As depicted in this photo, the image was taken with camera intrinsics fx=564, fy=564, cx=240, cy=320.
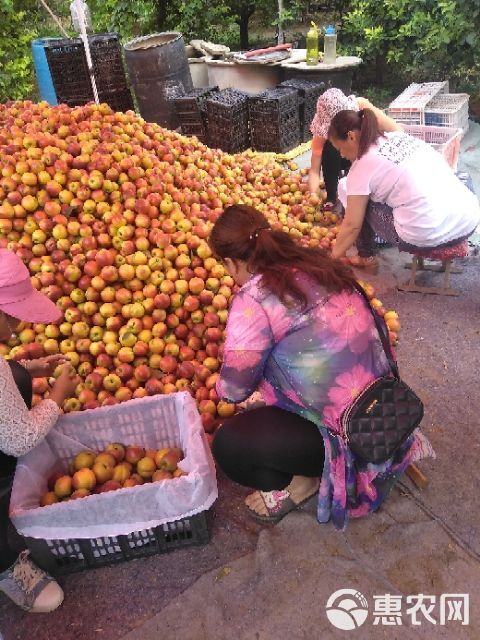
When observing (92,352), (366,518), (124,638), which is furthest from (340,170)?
A: (124,638)

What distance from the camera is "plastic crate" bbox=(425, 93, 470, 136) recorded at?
6.11 meters

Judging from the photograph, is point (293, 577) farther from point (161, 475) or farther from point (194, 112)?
point (194, 112)

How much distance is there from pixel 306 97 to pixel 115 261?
4.74 meters

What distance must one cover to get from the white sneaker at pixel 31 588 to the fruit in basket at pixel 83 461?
49 centimetres

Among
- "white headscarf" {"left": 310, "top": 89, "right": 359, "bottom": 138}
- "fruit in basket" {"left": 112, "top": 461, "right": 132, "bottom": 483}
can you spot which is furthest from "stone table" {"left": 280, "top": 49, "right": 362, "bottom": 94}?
"fruit in basket" {"left": 112, "top": 461, "right": 132, "bottom": 483}

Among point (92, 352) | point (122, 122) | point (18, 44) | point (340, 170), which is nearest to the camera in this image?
point (92, 352)

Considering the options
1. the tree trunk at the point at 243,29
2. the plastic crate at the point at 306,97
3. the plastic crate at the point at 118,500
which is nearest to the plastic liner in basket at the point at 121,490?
the plastic crate at the point at 118,500

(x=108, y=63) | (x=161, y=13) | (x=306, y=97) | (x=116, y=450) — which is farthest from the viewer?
(x=161, y=13)

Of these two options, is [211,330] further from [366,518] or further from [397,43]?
[397,43]

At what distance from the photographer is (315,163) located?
5.39 meters

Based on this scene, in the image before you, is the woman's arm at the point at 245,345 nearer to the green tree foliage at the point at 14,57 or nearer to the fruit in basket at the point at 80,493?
the fruit in basket at the point at 80,493

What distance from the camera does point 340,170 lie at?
17.9 ft

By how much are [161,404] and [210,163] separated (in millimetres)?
2788

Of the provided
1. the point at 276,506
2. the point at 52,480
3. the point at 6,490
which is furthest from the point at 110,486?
the point at 276,506
